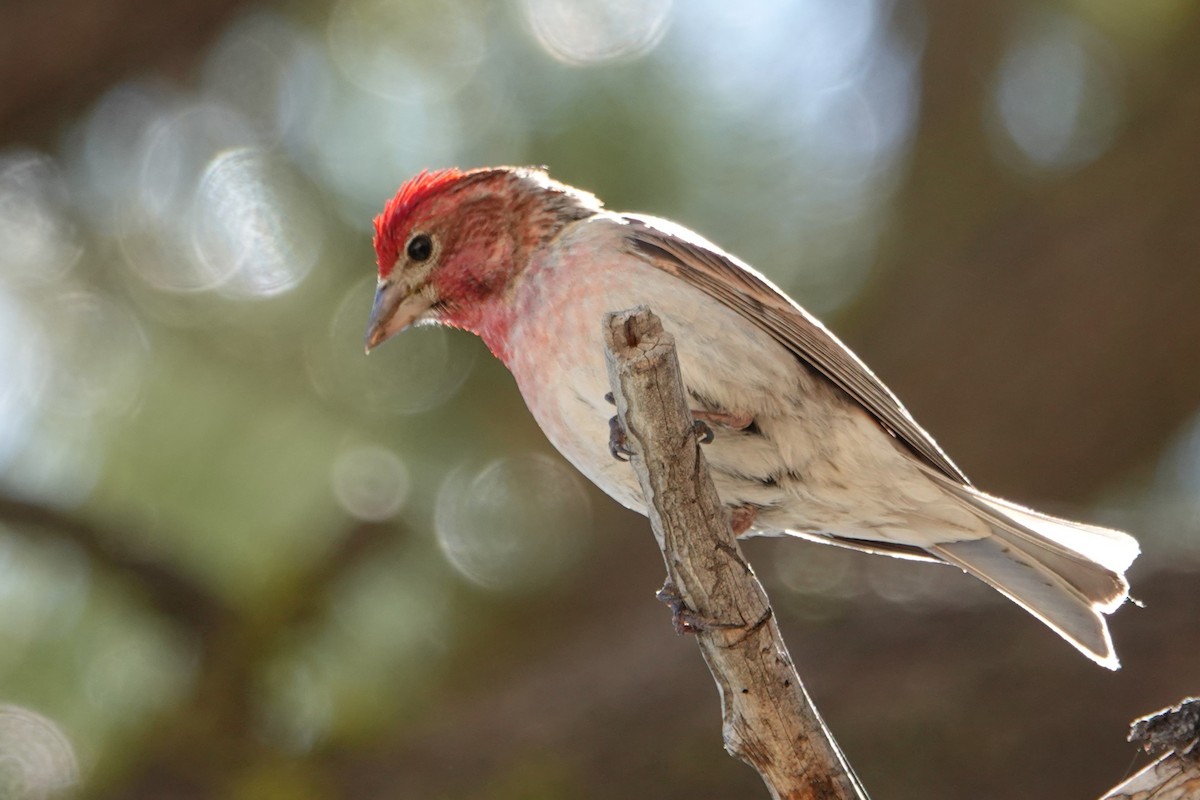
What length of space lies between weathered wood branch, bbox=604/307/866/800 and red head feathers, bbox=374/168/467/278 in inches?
60.5

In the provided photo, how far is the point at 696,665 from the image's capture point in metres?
5.19

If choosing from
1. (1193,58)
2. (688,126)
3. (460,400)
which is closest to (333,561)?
(460,400)

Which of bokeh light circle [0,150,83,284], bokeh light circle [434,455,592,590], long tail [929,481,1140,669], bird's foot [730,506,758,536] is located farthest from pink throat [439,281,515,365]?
bokeh light circle [0,150,83,284]

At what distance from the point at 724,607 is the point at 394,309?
1.74 meters

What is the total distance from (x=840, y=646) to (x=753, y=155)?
6.48ft

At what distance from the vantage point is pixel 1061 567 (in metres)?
Answer: 3.73

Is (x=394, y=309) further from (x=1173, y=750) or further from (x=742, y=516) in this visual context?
(x=1173, y=750)

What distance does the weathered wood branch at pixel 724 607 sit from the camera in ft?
9.20

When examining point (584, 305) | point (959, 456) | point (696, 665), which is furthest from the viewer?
point (959, 456)

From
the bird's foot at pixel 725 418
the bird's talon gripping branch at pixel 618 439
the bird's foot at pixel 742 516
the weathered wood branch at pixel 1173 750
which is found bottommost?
the weathered wood branch at pixel 1173 750

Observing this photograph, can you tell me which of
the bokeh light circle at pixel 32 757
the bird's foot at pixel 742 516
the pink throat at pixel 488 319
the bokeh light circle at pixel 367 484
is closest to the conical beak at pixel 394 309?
the pink throat at pixel 488 319

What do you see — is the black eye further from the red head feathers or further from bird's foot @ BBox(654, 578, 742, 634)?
bird's foot @ BBox(654, 578, 742, 634)

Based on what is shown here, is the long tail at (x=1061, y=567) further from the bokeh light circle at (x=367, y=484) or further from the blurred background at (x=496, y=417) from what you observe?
the bokeh light circle at (x=367, y=484)

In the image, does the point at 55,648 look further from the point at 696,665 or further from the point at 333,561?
the point at 696,665
